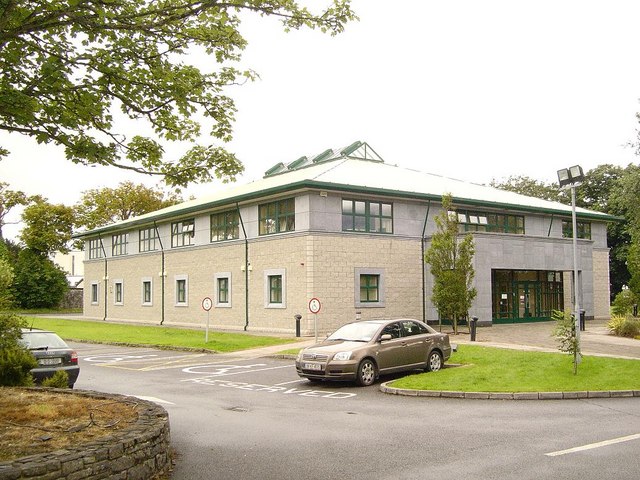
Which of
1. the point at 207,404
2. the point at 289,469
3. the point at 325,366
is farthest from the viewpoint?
the point at 325,366

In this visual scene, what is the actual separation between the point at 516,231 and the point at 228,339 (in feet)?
57.5

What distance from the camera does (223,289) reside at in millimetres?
32656

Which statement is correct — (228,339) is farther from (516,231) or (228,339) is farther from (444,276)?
(516,231)

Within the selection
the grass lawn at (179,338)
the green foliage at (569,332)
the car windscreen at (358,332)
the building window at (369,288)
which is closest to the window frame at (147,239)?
the grass lawn at (179,338)

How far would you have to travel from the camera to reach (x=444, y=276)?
26.1 m

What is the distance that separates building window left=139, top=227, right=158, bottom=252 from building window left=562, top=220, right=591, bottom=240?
24.3m

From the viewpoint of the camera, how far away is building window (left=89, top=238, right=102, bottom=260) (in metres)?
47.8

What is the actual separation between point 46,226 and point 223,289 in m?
44.6

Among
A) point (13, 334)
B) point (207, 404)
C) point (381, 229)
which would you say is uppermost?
point (381, 229)

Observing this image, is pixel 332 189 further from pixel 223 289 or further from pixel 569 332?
pixel 569 332

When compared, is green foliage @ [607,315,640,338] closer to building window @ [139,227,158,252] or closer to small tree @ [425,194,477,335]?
small tree @ [425,194,477,335]

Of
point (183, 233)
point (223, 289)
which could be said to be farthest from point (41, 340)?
point (183, 233)

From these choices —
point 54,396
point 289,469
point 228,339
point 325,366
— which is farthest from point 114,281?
point 289,469

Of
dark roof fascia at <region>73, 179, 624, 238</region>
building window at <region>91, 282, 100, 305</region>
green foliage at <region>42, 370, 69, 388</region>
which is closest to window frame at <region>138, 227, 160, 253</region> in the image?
dark roof fascia at <region>73, 179, 624, 238</region>
